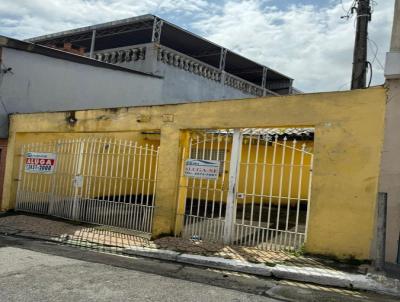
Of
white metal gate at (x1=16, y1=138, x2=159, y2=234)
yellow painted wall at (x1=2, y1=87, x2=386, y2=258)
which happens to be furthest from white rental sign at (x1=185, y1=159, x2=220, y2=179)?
white metal gate at (x1=16, y1=138, x2=159, y2=234)

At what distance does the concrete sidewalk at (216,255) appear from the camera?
229 inches

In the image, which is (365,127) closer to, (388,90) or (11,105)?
(388,90)

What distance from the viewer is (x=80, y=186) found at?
402 inches

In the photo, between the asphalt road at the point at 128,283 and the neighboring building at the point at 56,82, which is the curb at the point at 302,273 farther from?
the neighboring building at the point at 56,82

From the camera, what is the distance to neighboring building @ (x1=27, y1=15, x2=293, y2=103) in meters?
15.8

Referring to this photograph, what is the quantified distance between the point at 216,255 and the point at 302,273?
159 cm

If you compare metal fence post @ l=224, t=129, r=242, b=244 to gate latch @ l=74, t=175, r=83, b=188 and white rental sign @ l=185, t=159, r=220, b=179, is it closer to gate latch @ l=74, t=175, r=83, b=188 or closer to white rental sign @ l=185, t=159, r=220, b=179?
white rental sign @ l=185, t=159, r=220, b=179

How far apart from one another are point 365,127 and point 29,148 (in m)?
8.79

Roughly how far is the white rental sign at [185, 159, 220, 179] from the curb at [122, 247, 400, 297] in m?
1.64

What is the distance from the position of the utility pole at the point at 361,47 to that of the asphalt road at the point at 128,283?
6.12 metres

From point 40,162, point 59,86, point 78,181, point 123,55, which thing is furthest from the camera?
point 123,55

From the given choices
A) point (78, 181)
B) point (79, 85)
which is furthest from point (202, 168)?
point (79, 85)

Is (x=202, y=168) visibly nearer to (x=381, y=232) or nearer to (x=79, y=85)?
(x=381, y=232)

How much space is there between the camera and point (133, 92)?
1523 cm
